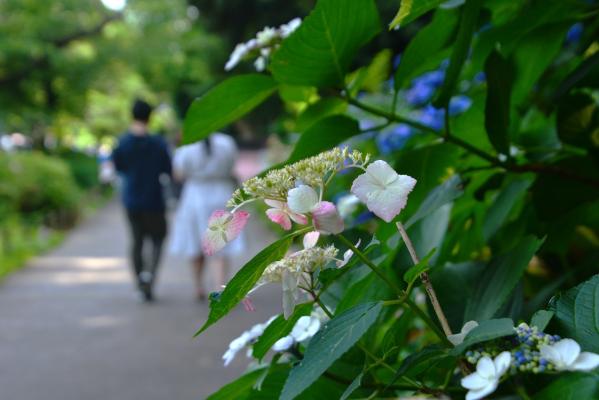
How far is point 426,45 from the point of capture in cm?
110

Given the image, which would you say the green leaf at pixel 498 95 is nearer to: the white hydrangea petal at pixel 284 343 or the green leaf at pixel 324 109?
the green leaf at pixel 324 109

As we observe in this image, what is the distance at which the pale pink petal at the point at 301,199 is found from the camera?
0.63m

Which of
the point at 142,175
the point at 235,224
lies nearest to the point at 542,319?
the point at 235,224

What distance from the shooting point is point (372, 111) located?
115cm

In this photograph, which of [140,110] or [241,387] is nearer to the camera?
[241,387]

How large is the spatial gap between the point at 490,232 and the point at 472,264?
0.13 meters

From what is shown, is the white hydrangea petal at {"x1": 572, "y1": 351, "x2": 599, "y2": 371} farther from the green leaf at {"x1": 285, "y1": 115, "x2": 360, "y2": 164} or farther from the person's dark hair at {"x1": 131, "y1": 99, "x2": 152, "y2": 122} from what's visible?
the person's dark hair at {"x1": 131, "y1": 99, "x2": 152, "y2": 122}

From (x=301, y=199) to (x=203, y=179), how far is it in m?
6.27

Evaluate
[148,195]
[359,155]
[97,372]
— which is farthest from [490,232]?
[148,195]

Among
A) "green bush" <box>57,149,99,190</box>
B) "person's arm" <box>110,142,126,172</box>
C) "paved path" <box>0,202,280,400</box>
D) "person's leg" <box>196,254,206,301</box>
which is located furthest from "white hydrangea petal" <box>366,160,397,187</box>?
"green bush" <box>57,149,99,190</box>

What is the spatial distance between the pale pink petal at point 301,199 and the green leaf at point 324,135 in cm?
40

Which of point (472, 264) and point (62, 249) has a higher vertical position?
point (472, 264)

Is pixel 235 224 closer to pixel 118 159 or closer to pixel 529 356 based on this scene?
pixel 529 356

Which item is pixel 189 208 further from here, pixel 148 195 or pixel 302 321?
pixel 302 321
